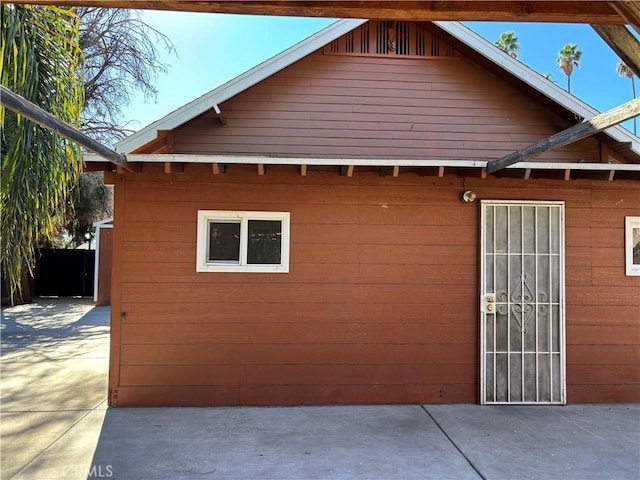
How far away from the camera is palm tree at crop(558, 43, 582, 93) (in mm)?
31438

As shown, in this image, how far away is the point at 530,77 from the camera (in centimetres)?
518

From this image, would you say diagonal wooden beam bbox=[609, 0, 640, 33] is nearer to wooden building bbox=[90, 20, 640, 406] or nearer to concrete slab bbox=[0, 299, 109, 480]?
wooden building bbox=[90, 20, 640, 406]

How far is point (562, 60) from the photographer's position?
31969mm

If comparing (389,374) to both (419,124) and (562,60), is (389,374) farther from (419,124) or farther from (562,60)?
(562,60)

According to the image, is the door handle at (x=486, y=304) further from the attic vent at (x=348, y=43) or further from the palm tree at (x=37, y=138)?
the palm tree at (x=37, y=138)

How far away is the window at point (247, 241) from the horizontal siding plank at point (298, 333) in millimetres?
703

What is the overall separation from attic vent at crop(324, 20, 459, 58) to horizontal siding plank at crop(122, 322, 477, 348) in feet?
11.5

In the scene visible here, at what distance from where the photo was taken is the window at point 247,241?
4.91 m

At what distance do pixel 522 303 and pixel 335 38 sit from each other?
3963 mm

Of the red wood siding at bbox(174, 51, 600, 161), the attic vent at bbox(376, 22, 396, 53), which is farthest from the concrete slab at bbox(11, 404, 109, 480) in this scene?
the attic vent at bbox(376, 22, 396, 53)

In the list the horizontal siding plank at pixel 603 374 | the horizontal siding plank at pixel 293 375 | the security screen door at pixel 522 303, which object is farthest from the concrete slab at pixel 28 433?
the horizontal siding plank at pixel 603 374

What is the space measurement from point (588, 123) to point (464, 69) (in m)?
2.80

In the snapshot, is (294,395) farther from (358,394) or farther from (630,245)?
(630,245)

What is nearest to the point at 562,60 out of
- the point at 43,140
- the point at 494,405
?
the point at 494,405
